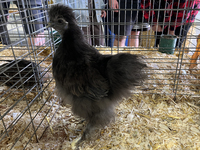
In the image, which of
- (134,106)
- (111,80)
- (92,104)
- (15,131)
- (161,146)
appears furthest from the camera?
(134,106)

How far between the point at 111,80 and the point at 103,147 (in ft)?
2.81

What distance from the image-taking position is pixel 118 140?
6.23 ft

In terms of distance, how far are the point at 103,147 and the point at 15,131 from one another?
1.14 meters

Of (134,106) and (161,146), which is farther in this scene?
(134,106)

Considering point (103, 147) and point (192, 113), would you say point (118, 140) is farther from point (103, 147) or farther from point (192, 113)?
point (192, 113)

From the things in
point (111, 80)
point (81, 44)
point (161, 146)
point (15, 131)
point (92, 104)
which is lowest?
point (161, 146)

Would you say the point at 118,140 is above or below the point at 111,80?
below

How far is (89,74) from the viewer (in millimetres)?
1570

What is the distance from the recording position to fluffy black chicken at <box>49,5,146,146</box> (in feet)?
4.87

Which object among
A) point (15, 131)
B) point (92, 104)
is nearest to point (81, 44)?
point (92, 104)

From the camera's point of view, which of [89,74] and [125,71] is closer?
[125,71]

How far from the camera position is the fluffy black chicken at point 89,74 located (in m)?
1.48

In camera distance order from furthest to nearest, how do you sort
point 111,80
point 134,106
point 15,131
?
point 134,106 < point 15,131 < point 111,80

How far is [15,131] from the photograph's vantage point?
1.95 m
